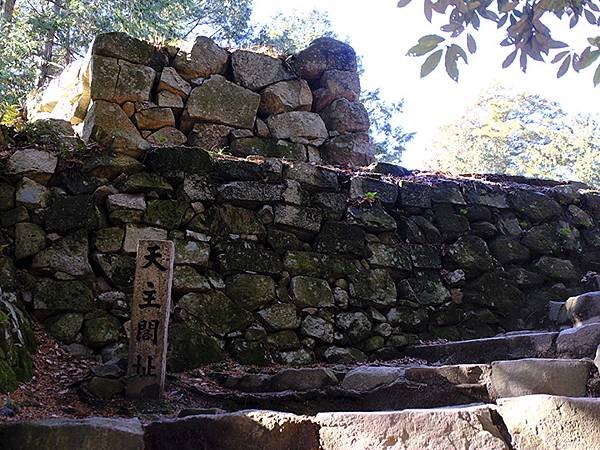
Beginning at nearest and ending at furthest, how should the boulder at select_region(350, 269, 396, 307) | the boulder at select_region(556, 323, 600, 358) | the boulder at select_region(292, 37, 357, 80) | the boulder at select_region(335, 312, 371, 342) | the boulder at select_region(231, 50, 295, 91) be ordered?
1. the boulder at select_region(556, 323, 600, 358)
2. the boulder at select_region(335, 312, 371, 342)
3. the boulder at select_region(350, 269, 396, 307)
4. the boulder at select_region(231, 50, 295, 91)
5. the boulder at select_region(292, 37, 357, 80)

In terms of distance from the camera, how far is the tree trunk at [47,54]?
10.5 meters

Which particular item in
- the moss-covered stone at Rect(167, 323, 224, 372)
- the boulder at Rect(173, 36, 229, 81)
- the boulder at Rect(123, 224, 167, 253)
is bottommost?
the moss-covered stone at Rect(167, 323, 224, 372)

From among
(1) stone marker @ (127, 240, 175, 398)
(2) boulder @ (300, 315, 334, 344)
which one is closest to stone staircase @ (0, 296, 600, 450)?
(1) stone marker @ (127, 240, 175, 398)

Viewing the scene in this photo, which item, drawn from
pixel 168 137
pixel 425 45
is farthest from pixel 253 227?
pixel 425 45

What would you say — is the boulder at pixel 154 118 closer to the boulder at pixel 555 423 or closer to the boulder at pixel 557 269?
the boulder at pixel 557 269

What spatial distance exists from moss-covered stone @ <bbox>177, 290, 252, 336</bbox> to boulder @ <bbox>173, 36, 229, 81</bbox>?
118 inches

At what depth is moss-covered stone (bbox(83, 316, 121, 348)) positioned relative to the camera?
166 inches

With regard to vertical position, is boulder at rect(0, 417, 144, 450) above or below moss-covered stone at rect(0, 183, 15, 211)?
below

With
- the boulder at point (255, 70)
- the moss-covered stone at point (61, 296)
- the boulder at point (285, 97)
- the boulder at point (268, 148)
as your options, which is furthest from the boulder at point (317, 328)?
the boulder at point (255, 70)

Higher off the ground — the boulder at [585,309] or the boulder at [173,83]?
the boulder at [173,83]

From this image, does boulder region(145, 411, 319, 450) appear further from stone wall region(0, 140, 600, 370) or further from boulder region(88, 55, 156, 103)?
boulder region(88, 55, 156, 103)

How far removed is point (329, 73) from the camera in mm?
7324

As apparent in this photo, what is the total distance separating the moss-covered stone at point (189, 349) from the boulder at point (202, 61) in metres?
3.32

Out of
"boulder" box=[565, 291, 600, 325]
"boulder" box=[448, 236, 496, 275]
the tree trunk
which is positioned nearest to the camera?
"boulder" box=[565, 291, 600, 325]
